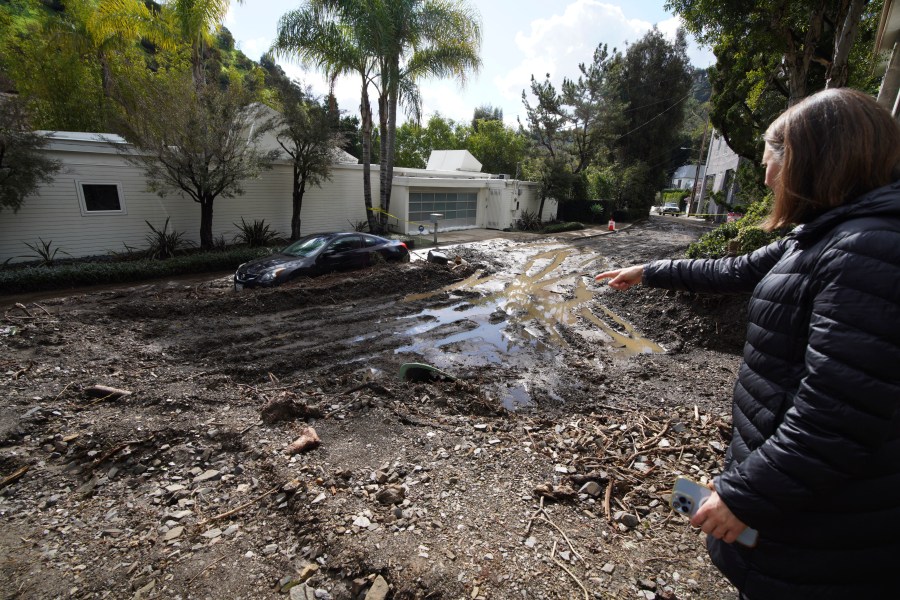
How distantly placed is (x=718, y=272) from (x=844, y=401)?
1050 mm

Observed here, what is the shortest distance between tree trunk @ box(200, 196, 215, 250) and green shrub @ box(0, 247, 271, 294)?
1003 mm

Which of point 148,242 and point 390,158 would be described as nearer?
point 148,242

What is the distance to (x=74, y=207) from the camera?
37.9 feet

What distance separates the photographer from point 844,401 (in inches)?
41.5

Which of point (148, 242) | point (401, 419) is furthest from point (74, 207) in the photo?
point (401, 419)

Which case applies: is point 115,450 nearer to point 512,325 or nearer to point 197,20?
point 512,325

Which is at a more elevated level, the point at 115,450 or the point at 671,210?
the point at 671,210

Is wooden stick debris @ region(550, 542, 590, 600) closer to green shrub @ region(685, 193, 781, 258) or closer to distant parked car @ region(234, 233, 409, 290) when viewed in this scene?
green shrub @ region(685, 193, 781, 258)

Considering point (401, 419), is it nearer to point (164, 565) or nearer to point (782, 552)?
point (164, 565)

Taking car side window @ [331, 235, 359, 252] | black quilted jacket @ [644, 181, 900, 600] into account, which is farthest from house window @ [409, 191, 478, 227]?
black quilted jacket @ [644, 181, 900, 600]

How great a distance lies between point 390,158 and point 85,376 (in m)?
14.4

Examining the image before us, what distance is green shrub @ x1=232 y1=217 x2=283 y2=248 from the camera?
572 inches

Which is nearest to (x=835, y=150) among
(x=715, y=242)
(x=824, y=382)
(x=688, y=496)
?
(x=824, y=382)

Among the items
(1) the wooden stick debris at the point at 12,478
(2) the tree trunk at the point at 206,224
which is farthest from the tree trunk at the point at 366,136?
(1) the wooden stick debris at the point at 12,478
